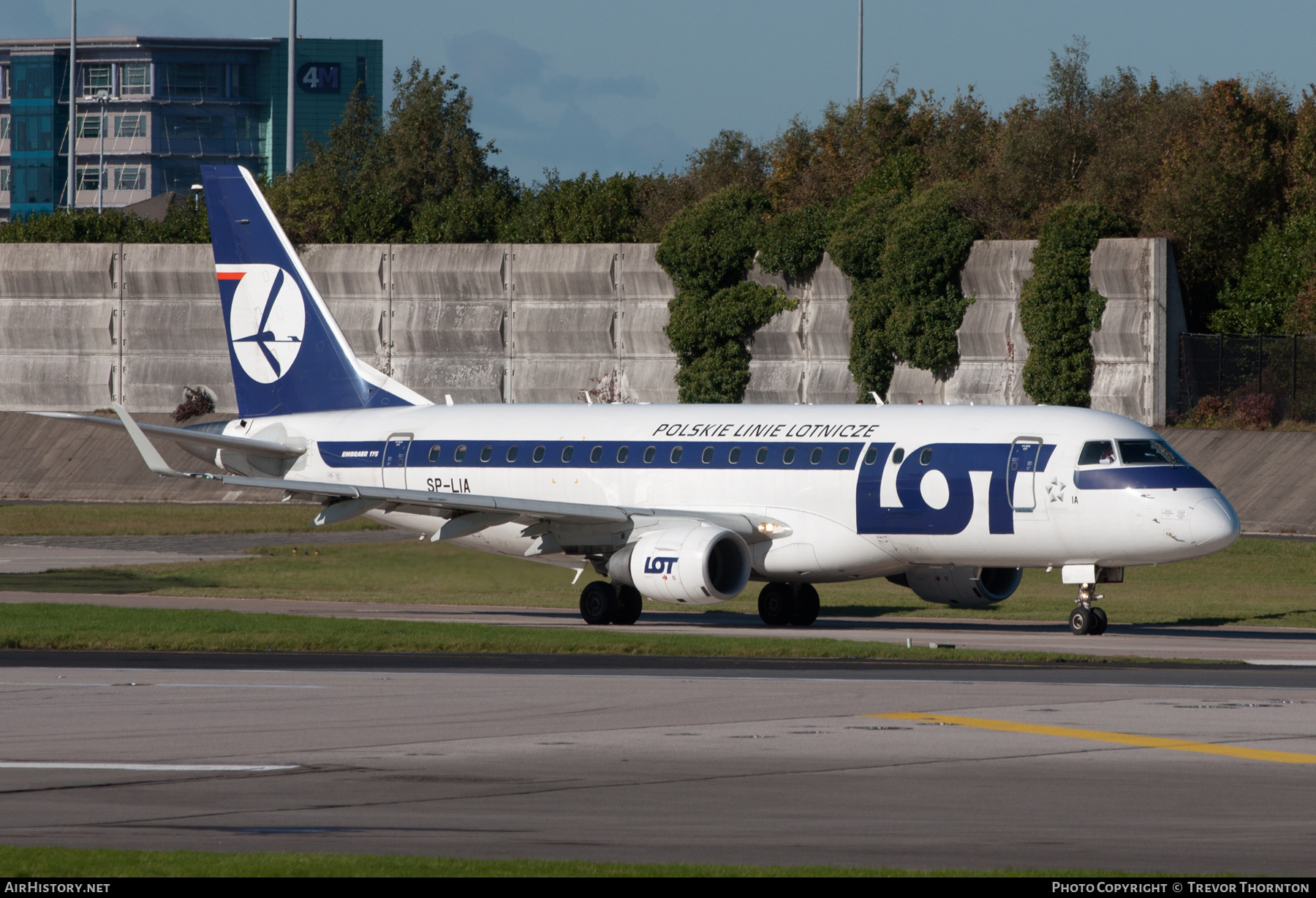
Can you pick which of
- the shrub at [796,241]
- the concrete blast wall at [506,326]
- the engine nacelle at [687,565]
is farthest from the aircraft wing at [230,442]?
the shrub at [796,241]

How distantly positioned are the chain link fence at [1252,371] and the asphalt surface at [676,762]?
125ft

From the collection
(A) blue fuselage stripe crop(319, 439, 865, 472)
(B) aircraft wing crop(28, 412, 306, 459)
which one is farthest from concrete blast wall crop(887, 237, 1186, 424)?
(B) aircraft wing crop(28, 412, 306, 459)

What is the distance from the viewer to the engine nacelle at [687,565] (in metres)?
31.7

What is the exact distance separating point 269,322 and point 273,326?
0.45 ft

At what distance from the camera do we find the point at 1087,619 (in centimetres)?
3108

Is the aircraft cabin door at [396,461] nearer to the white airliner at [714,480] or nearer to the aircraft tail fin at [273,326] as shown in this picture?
the white airliner at [714,480]

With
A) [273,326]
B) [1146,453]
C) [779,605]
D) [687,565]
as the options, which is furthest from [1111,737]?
[273,326]

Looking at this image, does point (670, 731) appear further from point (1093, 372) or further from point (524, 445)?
point (1093, 372)

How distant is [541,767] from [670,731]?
2.58m

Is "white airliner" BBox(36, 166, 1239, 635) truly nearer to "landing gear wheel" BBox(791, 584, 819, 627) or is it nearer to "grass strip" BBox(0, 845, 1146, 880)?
"landing gear wheel" BBox(791, 584, 819, 627)

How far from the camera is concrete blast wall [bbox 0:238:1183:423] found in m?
61.9

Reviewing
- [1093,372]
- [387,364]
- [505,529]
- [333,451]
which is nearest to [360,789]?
[505,529]

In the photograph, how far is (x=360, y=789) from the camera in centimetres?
1449

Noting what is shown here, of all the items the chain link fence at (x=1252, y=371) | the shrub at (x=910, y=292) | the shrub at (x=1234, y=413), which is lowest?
the shrub at (x=1234, y=413)
